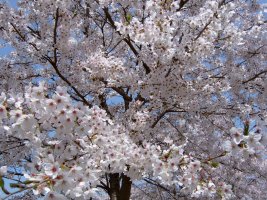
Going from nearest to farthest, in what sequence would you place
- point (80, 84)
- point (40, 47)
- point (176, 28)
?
1. point (176, 28)
2. point (40, 47)
3. point (80, 84)

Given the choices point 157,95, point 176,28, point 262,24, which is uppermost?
point 262,24

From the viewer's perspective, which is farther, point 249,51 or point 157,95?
point 249,51

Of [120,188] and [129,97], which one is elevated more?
[129,97]

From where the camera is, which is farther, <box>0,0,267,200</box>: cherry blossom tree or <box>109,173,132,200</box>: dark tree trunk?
<box>109,173,132,200</box>: dark tree trunk

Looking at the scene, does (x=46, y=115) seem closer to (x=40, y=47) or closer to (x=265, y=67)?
(x=40, y=47)

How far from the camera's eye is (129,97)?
31.7 feet

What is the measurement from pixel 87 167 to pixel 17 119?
98 cm

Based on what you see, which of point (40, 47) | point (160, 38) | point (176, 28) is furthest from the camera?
point (40, 47)

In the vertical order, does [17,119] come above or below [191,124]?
below

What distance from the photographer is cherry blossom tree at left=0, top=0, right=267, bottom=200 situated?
404cm

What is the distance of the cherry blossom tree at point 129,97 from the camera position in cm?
404

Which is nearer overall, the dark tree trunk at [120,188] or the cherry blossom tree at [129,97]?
the cherry blossom tree at [129,97]

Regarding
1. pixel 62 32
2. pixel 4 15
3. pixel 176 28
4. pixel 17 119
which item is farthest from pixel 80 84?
pixel 17 119

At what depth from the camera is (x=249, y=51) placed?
9.93 meters
